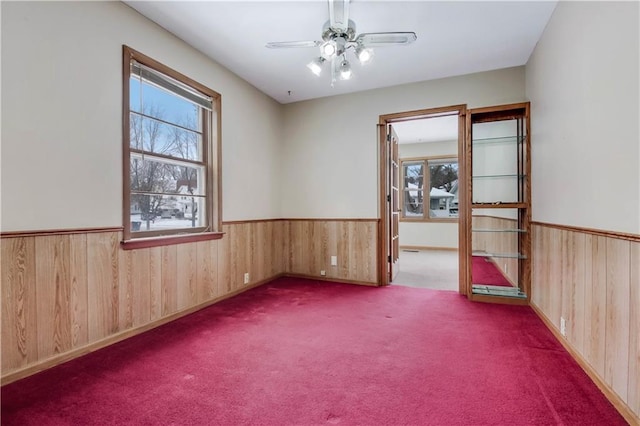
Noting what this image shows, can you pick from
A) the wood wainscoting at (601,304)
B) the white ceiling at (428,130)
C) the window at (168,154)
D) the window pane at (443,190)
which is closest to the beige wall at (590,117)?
the wood wainscoting at (601,304)

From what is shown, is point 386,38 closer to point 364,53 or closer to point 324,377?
point 364,53

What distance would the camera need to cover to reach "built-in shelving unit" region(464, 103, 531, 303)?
3.22m

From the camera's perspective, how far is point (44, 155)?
75.0 inches

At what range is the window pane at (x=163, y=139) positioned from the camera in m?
2.56

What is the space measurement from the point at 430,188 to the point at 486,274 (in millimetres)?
3562

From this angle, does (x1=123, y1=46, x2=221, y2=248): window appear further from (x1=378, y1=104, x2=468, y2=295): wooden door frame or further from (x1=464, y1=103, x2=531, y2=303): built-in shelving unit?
(x1=464, y1=103, x2=531, y2=303): built-in shelving unit

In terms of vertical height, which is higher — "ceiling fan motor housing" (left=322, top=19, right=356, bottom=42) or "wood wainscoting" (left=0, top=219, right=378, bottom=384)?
"ceiling fan motor housing" (left=322, top=19, right=356, bottom=42)

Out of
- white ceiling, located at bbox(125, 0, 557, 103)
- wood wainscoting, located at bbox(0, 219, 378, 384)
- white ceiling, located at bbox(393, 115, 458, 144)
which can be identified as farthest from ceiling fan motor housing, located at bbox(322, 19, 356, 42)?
white ceiling, located at bbox(393, 115, 458, 144)

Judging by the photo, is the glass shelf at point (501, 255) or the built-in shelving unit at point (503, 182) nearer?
the built-in shelving unit at point (503, 182)

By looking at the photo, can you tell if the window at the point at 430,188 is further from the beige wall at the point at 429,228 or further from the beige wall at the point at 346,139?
the beige wall at the point at 346,139

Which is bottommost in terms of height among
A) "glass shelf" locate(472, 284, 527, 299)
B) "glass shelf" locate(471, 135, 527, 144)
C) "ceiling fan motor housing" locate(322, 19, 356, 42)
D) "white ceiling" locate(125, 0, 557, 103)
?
"glass shelf" locate(472, 284, 527, 299)

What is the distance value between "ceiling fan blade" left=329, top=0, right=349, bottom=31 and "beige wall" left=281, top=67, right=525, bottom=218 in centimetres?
178

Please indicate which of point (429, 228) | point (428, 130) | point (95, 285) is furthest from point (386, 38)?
point (429, 228)

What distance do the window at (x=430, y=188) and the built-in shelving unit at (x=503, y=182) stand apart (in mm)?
3661
